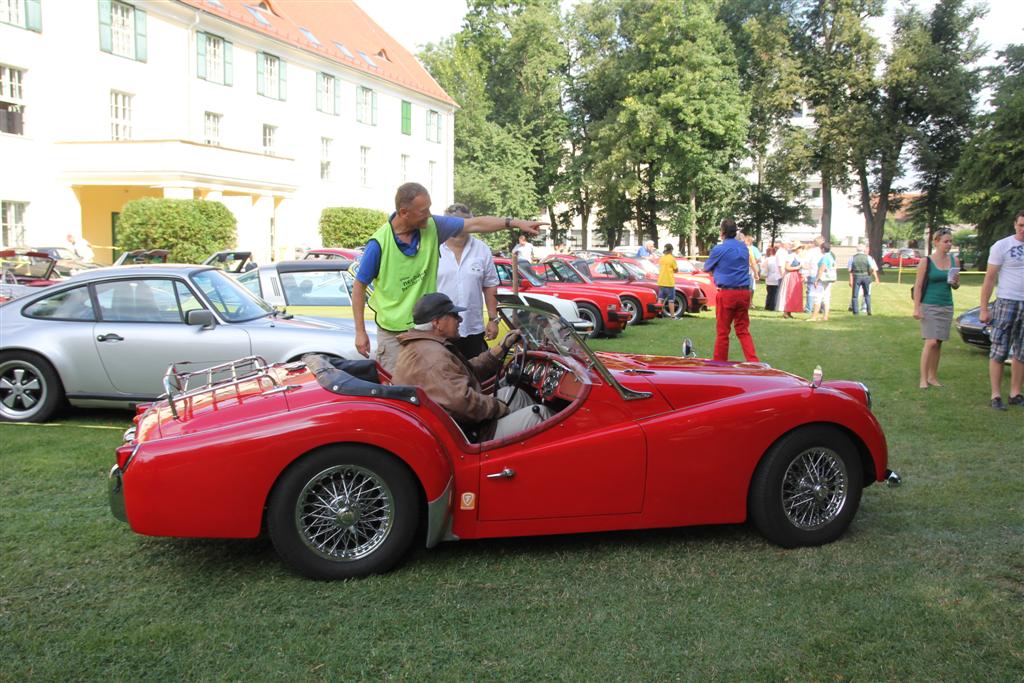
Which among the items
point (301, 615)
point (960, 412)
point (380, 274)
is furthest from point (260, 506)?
point (960, 412)

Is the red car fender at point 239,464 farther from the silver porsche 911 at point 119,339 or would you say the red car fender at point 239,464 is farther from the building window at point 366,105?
the building window at point 366,105

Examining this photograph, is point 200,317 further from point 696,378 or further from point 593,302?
point 593,302

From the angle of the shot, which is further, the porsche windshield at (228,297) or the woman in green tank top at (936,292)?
the woman in green tank top at (936,292)

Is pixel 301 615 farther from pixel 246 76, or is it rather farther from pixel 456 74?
pixel 456 74

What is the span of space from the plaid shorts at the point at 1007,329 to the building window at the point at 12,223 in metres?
24.7

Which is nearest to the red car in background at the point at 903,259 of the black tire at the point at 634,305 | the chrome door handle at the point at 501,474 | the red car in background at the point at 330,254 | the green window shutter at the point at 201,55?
the green window shutter at the point at 201,55

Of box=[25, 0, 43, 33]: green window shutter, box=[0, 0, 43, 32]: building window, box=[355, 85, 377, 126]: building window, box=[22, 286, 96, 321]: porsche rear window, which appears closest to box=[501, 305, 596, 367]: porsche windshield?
box=[22, 286, 96, 321]: porsche rear window

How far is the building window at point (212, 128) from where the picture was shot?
98.9 ft

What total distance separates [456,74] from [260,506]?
51.2 meters

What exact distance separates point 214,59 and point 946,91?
3741 cm

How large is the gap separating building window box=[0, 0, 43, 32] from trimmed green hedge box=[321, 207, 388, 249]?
13987 mm

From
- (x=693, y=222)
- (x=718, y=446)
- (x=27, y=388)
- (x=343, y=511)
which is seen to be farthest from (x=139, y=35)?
(x=693, y=222)

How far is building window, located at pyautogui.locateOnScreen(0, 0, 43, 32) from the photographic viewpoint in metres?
22.6

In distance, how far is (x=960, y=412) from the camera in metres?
7.79
